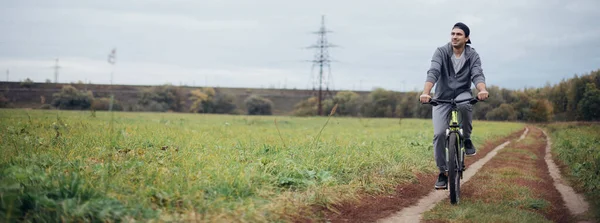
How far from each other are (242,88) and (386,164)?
129591 mm

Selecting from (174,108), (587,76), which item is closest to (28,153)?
(587,76)

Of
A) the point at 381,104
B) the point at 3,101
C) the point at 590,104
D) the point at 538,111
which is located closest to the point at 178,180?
the point at 3,101

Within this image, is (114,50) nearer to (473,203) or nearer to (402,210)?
(402,210)

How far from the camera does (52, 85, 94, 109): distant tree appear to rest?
24.9 meters

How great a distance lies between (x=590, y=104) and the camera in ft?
77.3

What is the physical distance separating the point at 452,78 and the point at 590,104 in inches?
796

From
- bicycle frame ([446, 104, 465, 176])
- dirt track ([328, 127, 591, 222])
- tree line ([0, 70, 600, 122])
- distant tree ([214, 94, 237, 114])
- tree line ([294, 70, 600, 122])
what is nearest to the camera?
dirt track ([328, 127, 591, 222])

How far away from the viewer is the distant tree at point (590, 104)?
2252 cm

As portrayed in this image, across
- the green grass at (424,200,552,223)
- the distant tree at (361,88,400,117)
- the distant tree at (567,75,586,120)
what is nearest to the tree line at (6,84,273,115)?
the distant tree at (361,88,400,117)

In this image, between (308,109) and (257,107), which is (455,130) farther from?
(257,107)

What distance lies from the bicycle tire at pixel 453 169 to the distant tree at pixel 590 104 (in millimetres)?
18655

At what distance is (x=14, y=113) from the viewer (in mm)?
19219

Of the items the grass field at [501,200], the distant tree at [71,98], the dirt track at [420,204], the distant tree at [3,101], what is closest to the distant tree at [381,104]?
the distant tree at [71,98]

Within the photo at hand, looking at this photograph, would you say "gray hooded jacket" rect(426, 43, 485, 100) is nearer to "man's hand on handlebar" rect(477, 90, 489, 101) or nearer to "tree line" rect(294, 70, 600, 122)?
"man's hand on handlebar" rect(477, 90, 489, 101)
